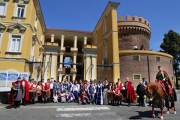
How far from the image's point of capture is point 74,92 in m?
11.3

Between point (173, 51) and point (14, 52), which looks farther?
point (173, 51)

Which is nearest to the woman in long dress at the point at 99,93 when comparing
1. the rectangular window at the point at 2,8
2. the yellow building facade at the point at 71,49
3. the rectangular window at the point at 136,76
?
the yellow building facade at the point at 71,49

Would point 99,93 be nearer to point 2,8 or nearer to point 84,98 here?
point 84,98

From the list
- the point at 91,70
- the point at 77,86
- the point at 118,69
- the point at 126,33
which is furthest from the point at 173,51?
the point at 77,86

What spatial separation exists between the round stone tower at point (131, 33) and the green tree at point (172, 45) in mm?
10270

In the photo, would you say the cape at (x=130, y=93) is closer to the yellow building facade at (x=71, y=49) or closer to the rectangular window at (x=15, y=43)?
the yellow building facade at (x=71, y=49)

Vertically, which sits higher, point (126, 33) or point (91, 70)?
point (126, 33)

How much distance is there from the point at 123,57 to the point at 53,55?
10.4 m

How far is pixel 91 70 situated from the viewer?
578 inches

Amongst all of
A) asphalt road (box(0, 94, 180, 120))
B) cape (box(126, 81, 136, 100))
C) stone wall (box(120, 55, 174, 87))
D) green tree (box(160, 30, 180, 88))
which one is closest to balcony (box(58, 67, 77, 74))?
stone wall (box(120, 55, 174, 87))

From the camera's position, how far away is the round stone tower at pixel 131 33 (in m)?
24.8

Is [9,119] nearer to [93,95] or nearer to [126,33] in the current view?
[93,95]

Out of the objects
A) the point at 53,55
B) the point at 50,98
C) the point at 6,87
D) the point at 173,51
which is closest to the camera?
the point at 6,87

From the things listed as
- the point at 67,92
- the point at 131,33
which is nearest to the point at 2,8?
the point at 67,92
